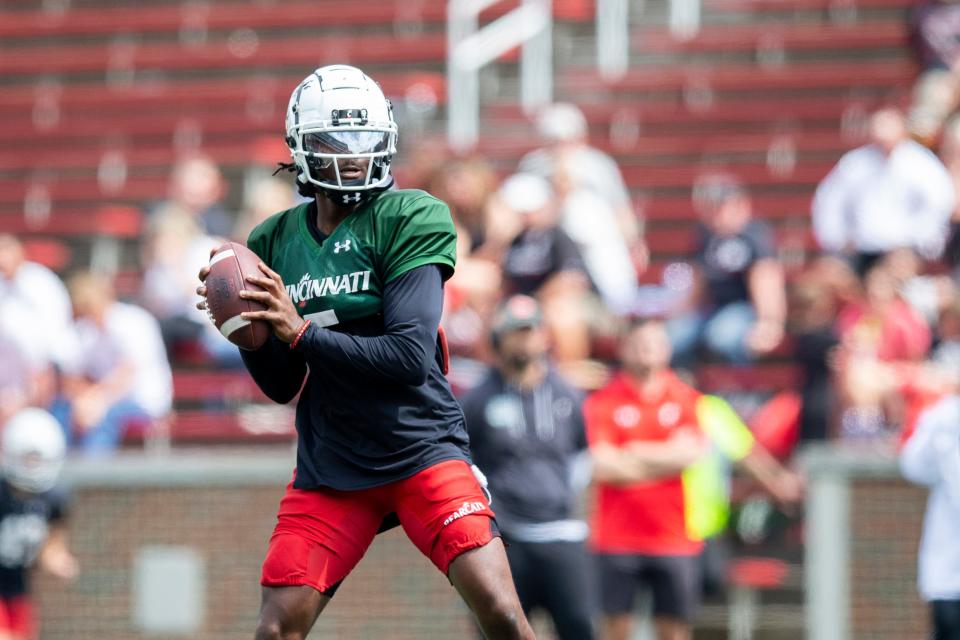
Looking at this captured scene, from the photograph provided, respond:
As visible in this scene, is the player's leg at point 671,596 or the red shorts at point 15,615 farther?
the red shorts at point 15,615

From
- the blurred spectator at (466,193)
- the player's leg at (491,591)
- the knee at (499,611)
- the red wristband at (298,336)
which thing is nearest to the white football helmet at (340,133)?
the red wristband at (298,336)

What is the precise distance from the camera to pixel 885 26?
1428 centimetres

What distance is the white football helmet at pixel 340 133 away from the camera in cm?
544

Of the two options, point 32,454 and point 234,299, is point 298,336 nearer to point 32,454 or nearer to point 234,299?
point 234,299

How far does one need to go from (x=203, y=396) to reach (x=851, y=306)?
4.42 m

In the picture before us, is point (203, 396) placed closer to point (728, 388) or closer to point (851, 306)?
point (728, 388)

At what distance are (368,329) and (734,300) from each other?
5.74 metres

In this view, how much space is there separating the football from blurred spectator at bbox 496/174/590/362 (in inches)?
201

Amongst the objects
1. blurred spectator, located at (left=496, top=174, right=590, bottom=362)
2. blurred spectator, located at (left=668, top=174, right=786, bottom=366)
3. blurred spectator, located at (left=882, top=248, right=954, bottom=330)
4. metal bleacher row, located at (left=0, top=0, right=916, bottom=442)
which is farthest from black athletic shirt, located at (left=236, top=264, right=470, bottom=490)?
metal bleacher row, located at (left=0, top=0, right=916, bottom=442)

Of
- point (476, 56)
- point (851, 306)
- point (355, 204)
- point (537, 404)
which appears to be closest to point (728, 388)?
point (851, 306)

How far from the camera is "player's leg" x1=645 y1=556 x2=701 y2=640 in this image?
8.98 m

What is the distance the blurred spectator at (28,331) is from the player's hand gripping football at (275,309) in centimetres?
616

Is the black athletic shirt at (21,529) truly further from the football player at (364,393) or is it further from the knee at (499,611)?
the knee at (499,611)

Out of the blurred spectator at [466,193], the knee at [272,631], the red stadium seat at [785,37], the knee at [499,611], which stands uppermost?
the red stadium seat at [785,37]
